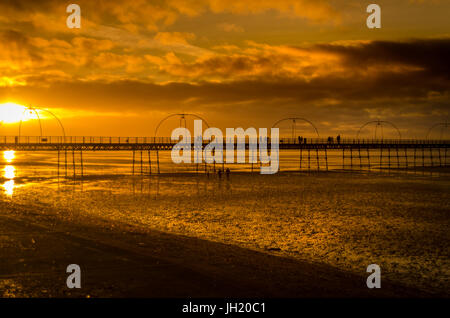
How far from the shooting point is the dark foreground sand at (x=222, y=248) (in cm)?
934

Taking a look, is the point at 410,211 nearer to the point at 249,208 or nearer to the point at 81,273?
the point at 249,208

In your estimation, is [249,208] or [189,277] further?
[249,208]

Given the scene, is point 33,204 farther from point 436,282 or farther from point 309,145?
point 309,145

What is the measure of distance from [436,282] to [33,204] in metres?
21.8

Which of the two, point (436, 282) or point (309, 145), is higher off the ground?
point (309, 145)

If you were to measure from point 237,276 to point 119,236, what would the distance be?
6245mm

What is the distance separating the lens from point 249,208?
2445 cm

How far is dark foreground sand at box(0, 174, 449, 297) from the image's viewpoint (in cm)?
934

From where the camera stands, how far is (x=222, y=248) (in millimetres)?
13711

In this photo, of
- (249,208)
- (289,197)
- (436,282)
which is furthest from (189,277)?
(289,197)

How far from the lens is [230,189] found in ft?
119

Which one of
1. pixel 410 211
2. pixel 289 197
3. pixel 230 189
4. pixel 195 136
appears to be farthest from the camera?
pixel 195 136
